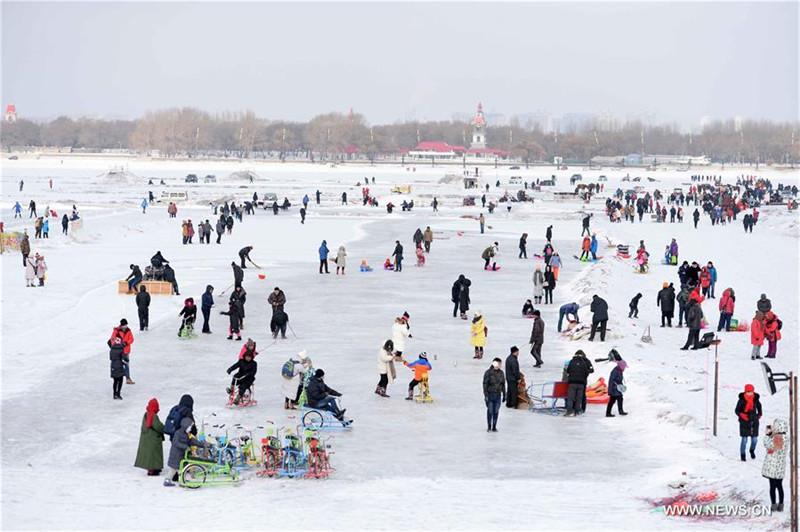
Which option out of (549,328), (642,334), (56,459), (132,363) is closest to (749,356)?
(642,334)

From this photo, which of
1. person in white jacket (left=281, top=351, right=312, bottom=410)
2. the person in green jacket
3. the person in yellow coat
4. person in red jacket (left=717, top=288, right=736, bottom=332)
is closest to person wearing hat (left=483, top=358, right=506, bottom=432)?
person in white jacket (left=281, top=351, right=312, bottom=410)

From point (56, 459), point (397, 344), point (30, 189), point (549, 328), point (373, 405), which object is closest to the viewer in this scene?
point (56, 459)

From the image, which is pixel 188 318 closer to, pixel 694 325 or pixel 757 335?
pixel 694 325

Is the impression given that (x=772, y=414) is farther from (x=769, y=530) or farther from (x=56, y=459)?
(x=56, y=459)

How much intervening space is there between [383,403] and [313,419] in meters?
1.78

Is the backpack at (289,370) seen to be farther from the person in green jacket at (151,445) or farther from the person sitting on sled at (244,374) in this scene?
the person in green jacket at (151,445)

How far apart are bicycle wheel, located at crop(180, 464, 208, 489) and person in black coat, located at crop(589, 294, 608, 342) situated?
10.6 m

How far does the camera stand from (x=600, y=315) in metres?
22.1

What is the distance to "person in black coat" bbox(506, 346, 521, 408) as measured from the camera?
56.1 feet

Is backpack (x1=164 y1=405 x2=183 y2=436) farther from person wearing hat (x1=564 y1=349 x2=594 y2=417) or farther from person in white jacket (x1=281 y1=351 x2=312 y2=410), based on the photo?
person wearing hat (x1=564 y1=349 x2=594 y2=417)

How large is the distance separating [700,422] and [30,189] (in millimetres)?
77033

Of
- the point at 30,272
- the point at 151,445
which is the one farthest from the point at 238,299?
the point at 151,445

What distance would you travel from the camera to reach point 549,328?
24.7 metres

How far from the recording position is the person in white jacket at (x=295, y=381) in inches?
661
